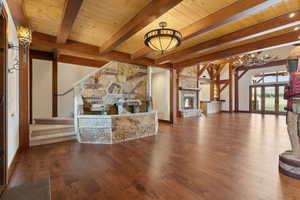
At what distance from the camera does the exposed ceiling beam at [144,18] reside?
2137 mm

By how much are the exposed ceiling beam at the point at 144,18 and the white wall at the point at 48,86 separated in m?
3.26

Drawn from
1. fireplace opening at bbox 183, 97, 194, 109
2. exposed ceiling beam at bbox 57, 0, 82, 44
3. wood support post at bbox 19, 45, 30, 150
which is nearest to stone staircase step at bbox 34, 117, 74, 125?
wood support post at bbox 19, 45, 30, 150

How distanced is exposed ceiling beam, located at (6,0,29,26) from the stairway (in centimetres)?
268

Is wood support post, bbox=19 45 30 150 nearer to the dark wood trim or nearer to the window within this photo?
the dark wood trim

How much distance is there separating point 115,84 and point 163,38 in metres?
2.83

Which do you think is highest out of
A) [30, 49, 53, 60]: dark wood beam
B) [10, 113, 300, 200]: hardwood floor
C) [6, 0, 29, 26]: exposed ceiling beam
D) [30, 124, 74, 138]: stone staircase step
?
[30, 49, 53, 60]: dark wood beam

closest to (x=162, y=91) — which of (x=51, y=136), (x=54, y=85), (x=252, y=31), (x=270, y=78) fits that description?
(x=252, y=31)

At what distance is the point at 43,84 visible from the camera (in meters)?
5.31

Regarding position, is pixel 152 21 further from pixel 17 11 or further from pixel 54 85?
pixel 54 85

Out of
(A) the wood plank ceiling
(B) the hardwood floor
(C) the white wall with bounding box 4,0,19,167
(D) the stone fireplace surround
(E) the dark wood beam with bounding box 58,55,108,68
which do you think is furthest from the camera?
(D) the stone fireplace surround

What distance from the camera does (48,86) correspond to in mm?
5406

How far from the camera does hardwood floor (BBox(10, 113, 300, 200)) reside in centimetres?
174

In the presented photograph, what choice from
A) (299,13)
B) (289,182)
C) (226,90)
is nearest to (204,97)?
(226,90)

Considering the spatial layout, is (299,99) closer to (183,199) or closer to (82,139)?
(183,199)
